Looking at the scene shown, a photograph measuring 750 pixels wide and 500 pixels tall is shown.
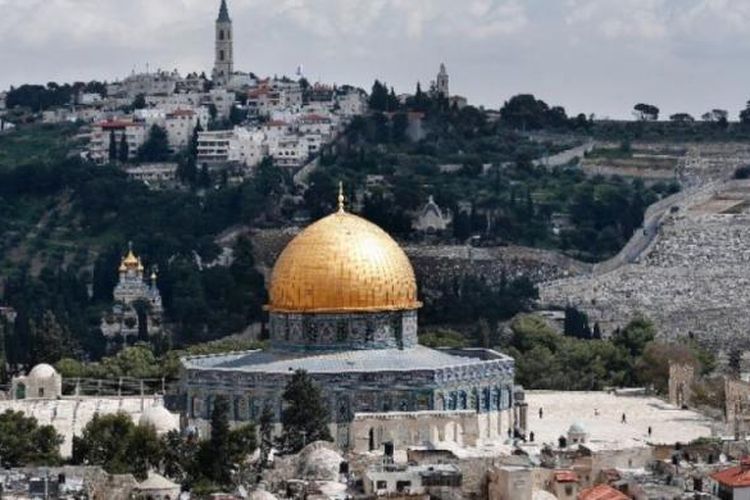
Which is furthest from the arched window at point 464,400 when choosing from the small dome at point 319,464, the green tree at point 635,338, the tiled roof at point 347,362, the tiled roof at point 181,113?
the tiled roof at point 181,113

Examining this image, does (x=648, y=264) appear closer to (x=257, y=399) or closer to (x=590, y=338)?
(x=590, y=338)

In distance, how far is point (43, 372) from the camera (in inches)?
2138

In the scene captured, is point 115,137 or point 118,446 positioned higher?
point 115,137

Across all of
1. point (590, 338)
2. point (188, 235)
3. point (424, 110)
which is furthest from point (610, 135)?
point (590, 338)

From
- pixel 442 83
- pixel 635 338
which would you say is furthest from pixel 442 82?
pixel 635 338

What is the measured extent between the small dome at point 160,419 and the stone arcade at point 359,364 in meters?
0.75

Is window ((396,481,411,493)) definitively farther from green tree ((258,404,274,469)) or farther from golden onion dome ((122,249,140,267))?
golden onion dome ((122,249,140,267))

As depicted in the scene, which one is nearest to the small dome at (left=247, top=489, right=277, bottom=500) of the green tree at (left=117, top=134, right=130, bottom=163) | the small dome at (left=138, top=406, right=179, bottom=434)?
the small dome at (left=138, top=406, right=179, bottom=434)

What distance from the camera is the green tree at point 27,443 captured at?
43.3m

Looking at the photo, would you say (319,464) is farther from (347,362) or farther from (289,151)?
(289,151)

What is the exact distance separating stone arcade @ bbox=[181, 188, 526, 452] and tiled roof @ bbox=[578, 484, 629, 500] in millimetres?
7080

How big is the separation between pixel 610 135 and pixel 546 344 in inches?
2088

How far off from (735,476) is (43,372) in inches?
744

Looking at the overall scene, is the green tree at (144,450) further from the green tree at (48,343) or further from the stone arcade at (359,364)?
the green tree at (48,343)
